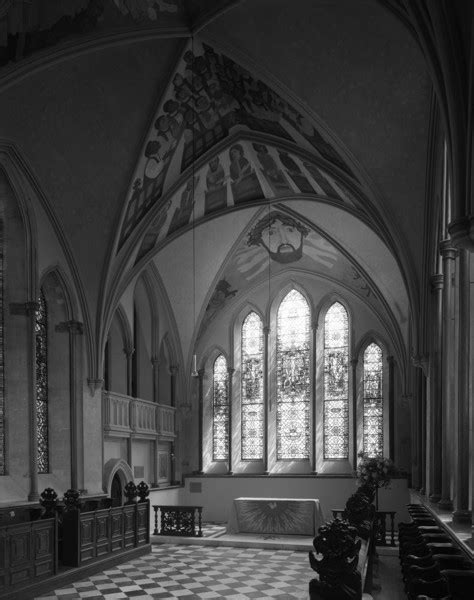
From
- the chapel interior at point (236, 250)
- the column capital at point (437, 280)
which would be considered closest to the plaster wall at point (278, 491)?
the chapel interior at point (236, 250)

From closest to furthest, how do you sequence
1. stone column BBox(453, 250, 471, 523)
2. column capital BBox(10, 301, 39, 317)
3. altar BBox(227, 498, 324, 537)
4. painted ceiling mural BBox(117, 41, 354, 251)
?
stone column BBox(453, 250, 471, 523)
painted ceiling mural BBox(117, 41, 354, 251)
column capital BBox(10, 301, 39, 317)
altar BBox(227, 498, 324, 537)

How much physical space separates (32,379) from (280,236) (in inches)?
377

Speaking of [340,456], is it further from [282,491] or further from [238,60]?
[238,60]

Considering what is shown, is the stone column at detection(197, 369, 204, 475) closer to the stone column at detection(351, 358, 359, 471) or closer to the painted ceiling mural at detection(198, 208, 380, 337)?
the painted ceiling mural at detection(198, 208, 380, 337)

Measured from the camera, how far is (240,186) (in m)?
18.8

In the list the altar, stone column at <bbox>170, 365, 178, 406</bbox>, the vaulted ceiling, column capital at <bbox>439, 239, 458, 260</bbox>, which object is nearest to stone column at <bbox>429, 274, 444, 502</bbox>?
the vaulted ceiling

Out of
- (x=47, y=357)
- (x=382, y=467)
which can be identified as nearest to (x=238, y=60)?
(x=47, y=357)

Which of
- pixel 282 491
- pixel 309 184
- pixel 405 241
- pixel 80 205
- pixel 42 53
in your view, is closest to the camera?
pixel 42 53

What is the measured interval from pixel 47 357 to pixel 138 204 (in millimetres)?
4034

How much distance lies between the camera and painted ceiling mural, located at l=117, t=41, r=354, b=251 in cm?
1401

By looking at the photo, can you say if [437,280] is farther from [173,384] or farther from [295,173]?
[173,384]

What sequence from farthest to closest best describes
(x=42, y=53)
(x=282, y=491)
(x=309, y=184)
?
1. (x=282, y=491)
2. (x=309, y=184)
3. (x=42, y=53)

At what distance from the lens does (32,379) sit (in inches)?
575

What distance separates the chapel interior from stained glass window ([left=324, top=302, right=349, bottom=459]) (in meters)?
0.07
